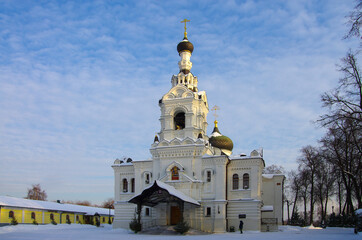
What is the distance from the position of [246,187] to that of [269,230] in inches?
168

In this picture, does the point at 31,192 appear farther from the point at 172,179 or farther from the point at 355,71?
the point at 355,71

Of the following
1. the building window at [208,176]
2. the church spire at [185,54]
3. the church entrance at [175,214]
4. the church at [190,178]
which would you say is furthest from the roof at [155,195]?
the church spire at [185,54]

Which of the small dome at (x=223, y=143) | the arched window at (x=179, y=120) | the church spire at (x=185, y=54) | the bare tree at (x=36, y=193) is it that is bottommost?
the bare tree at (x=36, y=193)

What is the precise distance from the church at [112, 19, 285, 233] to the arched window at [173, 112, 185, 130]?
88 mm

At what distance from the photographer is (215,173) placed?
30.4 m

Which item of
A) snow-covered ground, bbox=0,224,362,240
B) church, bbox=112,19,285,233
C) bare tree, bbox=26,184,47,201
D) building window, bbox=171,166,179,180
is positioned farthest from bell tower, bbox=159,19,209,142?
bare tree, bbox=26,184,47,201

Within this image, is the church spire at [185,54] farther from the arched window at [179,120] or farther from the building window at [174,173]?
the building window at [174,173]

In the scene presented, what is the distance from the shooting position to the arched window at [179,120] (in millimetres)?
33491

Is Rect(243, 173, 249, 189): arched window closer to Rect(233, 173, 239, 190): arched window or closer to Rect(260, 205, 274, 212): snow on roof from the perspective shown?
Rect(233, 173, 239, 190): arched window

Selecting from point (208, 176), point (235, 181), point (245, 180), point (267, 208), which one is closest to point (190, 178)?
point (208, 176)

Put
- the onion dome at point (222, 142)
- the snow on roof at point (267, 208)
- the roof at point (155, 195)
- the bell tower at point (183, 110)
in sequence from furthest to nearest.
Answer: the onion dome at point (222, 142) < the snow on roof at point (267, 208) < the bell tower at point (183, 110) < the roof at point (155, 195)

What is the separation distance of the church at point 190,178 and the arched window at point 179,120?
0.09 m

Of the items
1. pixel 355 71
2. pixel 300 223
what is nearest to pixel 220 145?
pixel 300 223

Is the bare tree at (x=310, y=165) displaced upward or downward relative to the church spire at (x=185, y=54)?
downward
